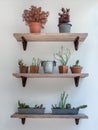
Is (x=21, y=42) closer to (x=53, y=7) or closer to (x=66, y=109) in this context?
(x=53, y=7)

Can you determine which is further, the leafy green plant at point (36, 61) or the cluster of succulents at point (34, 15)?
the leafy green plant at point (36, 61)

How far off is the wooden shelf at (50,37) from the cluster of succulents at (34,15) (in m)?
0.13

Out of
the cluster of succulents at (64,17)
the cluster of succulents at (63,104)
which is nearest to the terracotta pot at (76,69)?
the cluster of succulents at (63,104)

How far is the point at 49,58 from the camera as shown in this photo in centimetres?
233

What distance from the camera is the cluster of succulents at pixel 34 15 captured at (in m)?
2.17

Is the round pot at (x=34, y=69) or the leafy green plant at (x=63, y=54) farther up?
the leafy green plant at (x=63, y=54)

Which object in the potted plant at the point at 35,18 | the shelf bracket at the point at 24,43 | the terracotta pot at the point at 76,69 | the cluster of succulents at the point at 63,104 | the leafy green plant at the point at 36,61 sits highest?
the potted plant at the point at 35,18

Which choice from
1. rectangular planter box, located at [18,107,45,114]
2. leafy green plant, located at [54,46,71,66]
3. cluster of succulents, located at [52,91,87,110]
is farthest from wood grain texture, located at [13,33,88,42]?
rectangular planter box, located at [18,107,45,114]

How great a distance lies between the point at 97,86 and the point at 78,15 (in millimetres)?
706

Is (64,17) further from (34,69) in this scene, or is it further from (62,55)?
(34,69)

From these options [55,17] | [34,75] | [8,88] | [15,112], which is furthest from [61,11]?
[15,112]

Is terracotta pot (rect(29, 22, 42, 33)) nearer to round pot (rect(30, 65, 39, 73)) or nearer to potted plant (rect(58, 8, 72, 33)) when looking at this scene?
potted plant (rect(58, 8, 72, 33))

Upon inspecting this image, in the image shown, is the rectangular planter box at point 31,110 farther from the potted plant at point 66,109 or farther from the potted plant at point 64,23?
the potted plant at point 64,23

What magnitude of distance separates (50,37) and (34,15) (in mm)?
240
